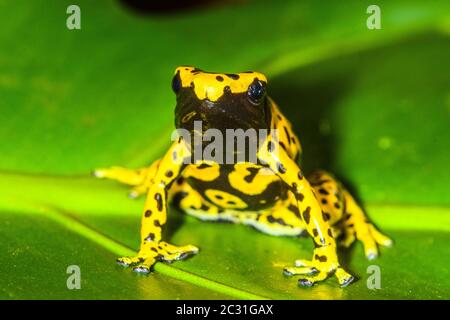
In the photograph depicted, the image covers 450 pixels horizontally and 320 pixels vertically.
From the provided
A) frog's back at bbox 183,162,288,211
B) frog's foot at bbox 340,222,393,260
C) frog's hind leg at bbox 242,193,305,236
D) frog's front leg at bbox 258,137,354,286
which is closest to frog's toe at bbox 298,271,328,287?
frog's front leg at bbox 258,137,354,286

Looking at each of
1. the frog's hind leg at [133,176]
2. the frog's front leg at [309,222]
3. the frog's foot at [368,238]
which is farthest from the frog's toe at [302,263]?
the frog's hind leg at [133,176]

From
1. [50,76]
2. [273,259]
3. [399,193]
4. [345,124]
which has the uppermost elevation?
[50,76]

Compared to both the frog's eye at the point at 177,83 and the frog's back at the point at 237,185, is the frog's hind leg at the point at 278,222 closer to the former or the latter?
the frog's back at the point at 237,185

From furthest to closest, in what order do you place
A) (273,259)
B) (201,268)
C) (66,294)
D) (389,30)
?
(389,30), (273,259), (201,268), (66,294)

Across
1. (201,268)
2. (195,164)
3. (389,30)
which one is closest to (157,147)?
(195,164)

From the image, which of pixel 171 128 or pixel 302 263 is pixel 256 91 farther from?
pixel 171 128

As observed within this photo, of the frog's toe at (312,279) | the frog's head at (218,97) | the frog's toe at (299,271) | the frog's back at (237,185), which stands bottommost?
the frog's toe at (312,279)

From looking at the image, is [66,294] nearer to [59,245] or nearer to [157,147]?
[59,245]
